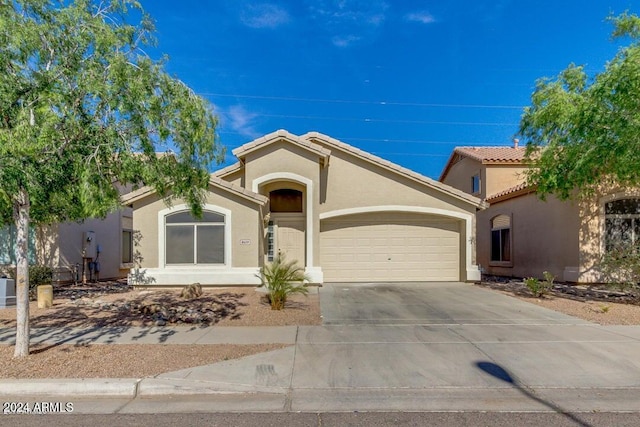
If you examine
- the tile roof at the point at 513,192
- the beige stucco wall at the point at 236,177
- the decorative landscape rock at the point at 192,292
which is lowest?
the decorative landscape rock at the point at 192,292

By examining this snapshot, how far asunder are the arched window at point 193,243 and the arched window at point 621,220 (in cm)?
1296

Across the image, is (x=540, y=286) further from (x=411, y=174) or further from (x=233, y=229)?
(x=233, y=229)

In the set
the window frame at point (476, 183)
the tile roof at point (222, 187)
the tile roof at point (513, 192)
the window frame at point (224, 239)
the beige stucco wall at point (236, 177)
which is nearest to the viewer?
the tile roof at point (222, 187)

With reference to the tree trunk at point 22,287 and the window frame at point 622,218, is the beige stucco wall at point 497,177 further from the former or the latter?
the tree trunk at point 22,287

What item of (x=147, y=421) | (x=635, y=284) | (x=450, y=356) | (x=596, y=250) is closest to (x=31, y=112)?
(x=147, y=421)

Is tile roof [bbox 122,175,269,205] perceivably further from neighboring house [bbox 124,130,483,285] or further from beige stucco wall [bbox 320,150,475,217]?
beige stucco wall [bbox 320,150,475,217]

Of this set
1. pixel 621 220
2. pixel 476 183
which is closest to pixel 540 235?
pixel 621 220

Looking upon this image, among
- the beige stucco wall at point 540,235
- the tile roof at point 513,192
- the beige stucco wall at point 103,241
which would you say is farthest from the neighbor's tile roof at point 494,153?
the beige stucco wall at point 103,241

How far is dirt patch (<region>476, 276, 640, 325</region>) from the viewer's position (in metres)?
9.07

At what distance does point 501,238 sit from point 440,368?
49.9 ft

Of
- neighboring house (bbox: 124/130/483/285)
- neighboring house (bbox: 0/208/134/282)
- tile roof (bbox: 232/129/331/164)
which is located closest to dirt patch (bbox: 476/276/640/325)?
neighboring house (bbox: 124/130/483/285)

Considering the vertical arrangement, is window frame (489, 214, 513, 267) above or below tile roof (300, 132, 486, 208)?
below

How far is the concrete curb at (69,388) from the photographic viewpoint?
497 cm

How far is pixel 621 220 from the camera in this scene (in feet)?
46.3
